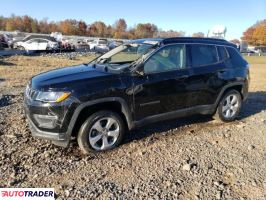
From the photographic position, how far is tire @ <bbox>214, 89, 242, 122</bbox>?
6.73m

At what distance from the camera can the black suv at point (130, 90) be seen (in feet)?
15.4

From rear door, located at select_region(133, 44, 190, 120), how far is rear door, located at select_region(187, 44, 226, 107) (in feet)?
0.64

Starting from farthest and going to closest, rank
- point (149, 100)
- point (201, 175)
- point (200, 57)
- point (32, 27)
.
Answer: point (32, 27) < point (200, 57) < point (149, 100) < point (201, 175)

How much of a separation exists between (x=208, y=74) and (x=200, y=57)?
36 cm

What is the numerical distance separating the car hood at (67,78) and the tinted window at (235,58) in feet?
9.69

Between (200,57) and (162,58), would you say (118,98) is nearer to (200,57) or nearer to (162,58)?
(162,58)

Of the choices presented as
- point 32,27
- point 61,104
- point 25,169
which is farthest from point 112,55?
point 32,27

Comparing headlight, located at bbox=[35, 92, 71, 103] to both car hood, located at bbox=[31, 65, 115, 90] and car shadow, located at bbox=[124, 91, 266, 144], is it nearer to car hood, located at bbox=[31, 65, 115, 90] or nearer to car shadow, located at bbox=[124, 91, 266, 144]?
car hood, located at bbox=[31, 65, 115, 90]

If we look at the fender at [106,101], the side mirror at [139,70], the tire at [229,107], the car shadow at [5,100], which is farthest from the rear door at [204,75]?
the car shadow at [5,100]

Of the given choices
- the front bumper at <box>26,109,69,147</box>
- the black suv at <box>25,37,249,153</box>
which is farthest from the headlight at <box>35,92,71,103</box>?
the front bumper at <box>26,109,69,147</box>

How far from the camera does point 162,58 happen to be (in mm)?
5609

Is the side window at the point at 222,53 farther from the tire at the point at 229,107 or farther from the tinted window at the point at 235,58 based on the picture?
the tire at the point at 229,107

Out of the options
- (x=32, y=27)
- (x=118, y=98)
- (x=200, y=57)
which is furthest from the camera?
(x=32, y=27)

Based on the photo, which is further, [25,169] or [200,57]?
[200,57]
